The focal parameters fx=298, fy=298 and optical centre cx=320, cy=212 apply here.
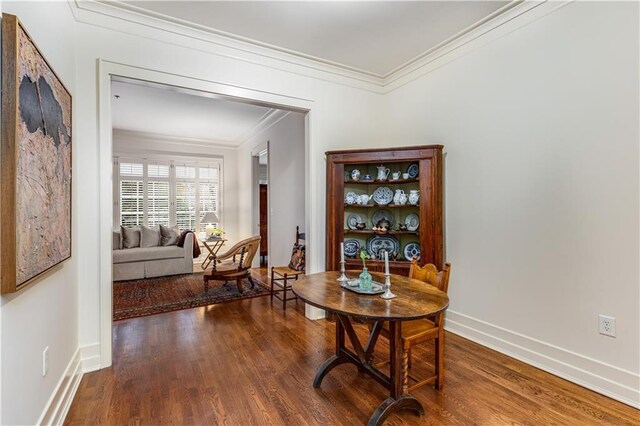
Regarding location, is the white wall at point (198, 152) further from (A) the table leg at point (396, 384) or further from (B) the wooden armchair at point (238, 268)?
(A) the table leg at point (396, 384)

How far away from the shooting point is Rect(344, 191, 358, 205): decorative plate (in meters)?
3.52

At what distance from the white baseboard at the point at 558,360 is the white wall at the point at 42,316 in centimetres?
317

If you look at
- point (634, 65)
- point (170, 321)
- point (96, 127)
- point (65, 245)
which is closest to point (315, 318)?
point (170, 321)

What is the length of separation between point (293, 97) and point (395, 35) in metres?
1.19

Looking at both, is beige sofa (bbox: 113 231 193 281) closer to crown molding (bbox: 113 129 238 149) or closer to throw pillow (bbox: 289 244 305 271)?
crown molding (bbox: 113 129 238 149)

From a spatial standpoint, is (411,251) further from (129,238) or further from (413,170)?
(129,238)

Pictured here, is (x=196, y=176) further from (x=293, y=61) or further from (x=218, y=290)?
(x=293, y=61)

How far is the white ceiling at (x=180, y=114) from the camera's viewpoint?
4488 millimetres

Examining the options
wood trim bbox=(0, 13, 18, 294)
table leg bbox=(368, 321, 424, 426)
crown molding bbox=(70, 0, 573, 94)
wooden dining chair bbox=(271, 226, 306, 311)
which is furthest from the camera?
wooden dining chair bbox=(271, 226, 306, 311)

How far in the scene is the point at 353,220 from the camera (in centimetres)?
363

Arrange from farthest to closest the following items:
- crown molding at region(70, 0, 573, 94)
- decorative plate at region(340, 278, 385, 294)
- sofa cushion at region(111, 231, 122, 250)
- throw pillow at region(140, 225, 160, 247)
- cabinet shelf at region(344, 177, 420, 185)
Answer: throw pillow at region(140, 225, 160, 247), sofa cushion at region(111, 231, 122, 250), cabinet shelf at region(344, 177, 420, 185), crown molding at region(70, 0, 573, 94), decorative plate at region(340, 278, 385, 294)

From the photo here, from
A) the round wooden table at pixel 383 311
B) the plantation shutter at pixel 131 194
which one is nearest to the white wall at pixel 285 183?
the round wooden table at pixel 383 311

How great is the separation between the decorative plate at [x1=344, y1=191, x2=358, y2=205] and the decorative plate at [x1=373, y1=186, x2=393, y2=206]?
A: 0.75ft

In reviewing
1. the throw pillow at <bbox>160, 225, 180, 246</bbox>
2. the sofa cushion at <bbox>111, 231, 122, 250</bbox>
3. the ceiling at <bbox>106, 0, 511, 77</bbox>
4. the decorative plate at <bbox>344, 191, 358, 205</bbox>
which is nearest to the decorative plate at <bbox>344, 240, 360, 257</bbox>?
the decorative plate at <bbox>344, 191, 358, 205</bbox>
